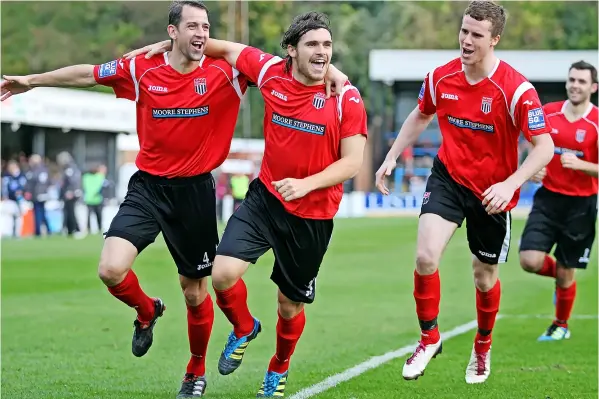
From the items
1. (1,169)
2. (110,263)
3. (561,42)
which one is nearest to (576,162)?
(110,263)

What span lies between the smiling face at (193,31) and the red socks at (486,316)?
315cm

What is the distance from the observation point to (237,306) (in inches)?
320

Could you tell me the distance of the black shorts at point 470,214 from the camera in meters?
8.59

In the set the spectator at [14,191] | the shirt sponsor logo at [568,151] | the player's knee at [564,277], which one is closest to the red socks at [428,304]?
the shirt sponsor logo at [568,151]

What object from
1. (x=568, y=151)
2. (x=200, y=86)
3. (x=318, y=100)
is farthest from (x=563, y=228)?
(x=200, y=86)

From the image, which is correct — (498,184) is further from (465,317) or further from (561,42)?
(561,42)

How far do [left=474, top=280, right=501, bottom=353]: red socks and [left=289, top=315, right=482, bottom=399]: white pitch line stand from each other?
3.59 feet

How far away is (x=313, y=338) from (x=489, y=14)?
501 cm

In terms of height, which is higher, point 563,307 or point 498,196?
point 498,196

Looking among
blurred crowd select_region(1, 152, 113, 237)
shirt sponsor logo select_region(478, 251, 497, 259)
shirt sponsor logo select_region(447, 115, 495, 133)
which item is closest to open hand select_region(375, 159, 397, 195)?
shirt sponsor logo select_region(447, 115, 495, 133)

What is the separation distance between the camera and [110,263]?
314 inches

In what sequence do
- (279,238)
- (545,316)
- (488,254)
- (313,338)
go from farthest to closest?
(545,316), (313,338), (488,254), (279,238)

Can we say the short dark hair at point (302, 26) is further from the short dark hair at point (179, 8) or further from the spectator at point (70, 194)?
the spectator at point (70, 194)

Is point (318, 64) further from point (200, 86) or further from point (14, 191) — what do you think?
point (14, 191)
